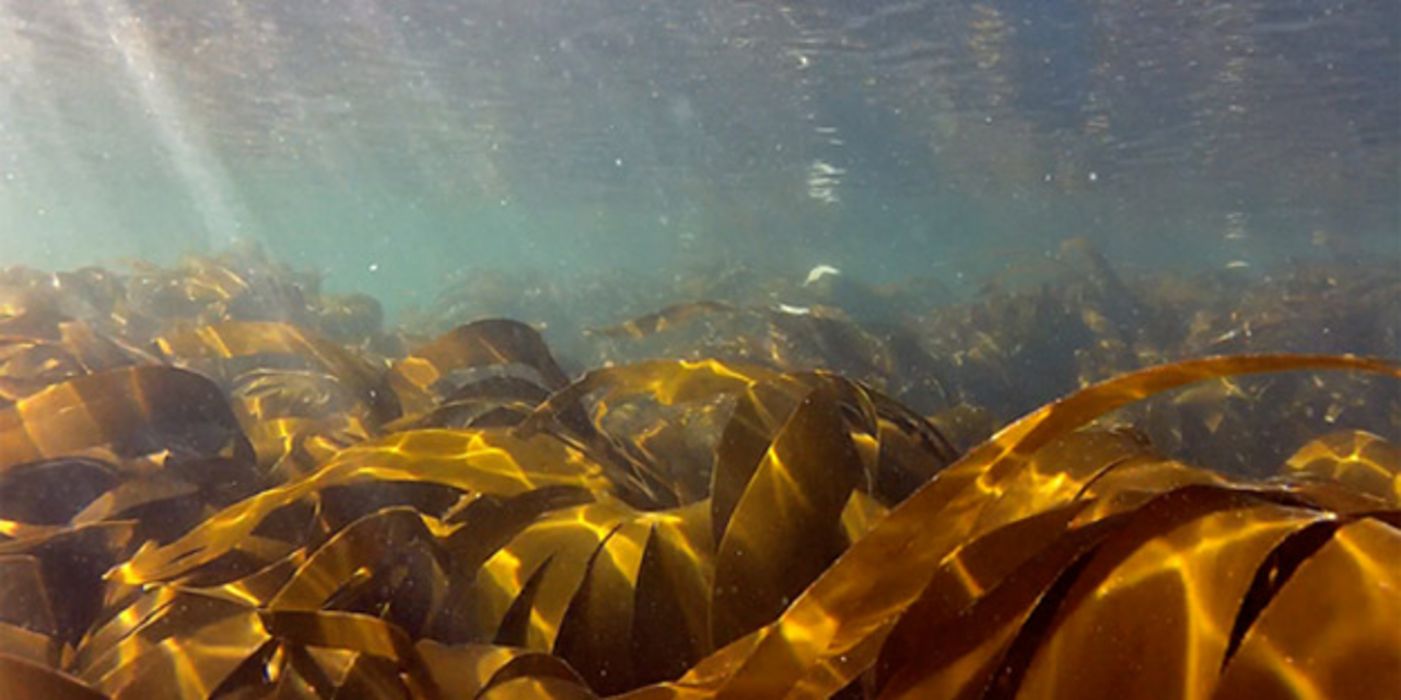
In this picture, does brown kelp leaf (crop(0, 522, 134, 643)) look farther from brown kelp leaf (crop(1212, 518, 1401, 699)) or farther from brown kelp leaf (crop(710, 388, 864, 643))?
brown kelp leaf (crop(1212, 518, 1401, 699))

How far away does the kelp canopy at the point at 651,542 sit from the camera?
934mm

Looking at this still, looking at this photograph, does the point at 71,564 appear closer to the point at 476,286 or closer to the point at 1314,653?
the point at 1314,653

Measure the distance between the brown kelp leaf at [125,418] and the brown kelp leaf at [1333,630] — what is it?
267 cm

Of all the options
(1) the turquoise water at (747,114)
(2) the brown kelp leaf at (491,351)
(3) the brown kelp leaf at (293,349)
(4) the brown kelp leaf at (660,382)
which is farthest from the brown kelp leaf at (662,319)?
(1) the turquoise water at (747,114)

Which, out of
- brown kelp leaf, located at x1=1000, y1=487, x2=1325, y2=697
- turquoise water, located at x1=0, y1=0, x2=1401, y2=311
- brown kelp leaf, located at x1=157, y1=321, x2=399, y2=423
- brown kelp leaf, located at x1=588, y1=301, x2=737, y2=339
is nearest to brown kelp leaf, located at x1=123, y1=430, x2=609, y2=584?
brown kelp leaf, located at x1=157, y1=321, x2=399, y2=423

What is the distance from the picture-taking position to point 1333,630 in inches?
32.6

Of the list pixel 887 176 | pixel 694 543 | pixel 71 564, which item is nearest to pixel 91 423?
pixel 71 564

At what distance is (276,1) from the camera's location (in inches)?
520

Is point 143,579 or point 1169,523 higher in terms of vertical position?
point 1169,523

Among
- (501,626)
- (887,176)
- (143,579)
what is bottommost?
(887,176)

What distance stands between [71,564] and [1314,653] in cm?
239

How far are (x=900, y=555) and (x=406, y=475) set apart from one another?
122cm

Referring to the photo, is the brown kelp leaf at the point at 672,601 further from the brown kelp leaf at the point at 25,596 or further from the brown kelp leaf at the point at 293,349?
the brown kelp leaf at the point at 293,349

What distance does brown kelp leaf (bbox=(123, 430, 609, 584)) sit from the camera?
5.86 feet
